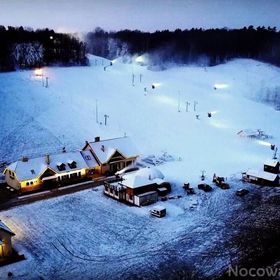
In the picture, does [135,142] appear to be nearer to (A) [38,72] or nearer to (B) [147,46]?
(A) [38,72]

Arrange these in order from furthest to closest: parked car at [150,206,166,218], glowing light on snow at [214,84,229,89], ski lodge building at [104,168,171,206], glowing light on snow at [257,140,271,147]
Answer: glowing light on snow at [214,84,229,89]
glowing light on snow at [257,140,271,147]
ski lodge building at [104,168,171,206]
parked car at [150,206,166,218]

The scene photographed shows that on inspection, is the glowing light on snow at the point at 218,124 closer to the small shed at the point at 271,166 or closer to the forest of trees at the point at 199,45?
the small shed at the point at 271,166

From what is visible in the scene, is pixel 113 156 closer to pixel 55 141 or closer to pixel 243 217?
pixel 55 141

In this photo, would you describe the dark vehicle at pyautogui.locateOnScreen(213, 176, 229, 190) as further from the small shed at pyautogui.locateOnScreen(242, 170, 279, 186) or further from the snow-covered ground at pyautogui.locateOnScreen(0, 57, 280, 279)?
the small shed at pyautogui.locateOnScreen(242, 170, 279, 186)

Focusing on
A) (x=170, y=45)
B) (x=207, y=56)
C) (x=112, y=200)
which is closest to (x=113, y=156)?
(x=112, y=200)

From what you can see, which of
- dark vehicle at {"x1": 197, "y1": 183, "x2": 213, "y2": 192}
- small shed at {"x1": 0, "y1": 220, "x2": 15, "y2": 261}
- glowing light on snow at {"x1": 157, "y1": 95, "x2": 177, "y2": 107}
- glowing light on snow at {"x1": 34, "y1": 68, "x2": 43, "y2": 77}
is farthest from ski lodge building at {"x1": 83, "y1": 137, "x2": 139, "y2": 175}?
glowing light on snow at {"x1": 34, "y1": 68, "x2": 43, "y2": 77}

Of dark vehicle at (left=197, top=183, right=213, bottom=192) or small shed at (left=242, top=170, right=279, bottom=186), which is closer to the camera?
dark vehicle at (left=197, top=183, right=213, bottom=192)
